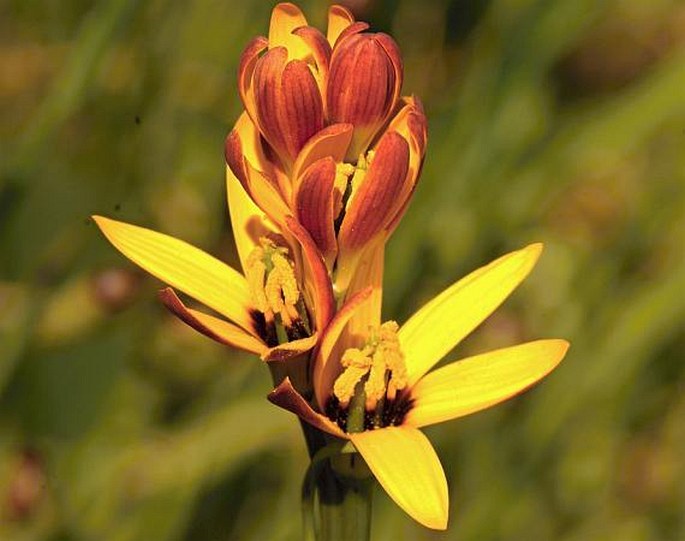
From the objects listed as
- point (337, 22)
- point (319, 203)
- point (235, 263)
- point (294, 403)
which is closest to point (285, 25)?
point (337, 22)

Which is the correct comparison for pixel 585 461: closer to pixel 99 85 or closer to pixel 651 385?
pixel 651 385

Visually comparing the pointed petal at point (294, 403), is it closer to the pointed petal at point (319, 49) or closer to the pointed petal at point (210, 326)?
the pointed petal at point (210, 326)

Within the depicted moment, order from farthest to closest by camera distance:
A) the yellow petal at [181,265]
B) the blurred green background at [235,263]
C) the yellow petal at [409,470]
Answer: the blurred green background at [235,263]
the yellow petal at [181,265]
the yellow petal at [409,470]

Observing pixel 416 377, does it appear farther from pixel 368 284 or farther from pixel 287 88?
pixel 287 88

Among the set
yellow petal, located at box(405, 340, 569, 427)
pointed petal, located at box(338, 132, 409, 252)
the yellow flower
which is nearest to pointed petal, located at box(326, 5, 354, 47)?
the yellow flower

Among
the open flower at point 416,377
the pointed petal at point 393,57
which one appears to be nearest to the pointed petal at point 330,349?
the open flower at point 416,377

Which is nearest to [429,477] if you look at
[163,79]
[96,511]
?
[96,511]
